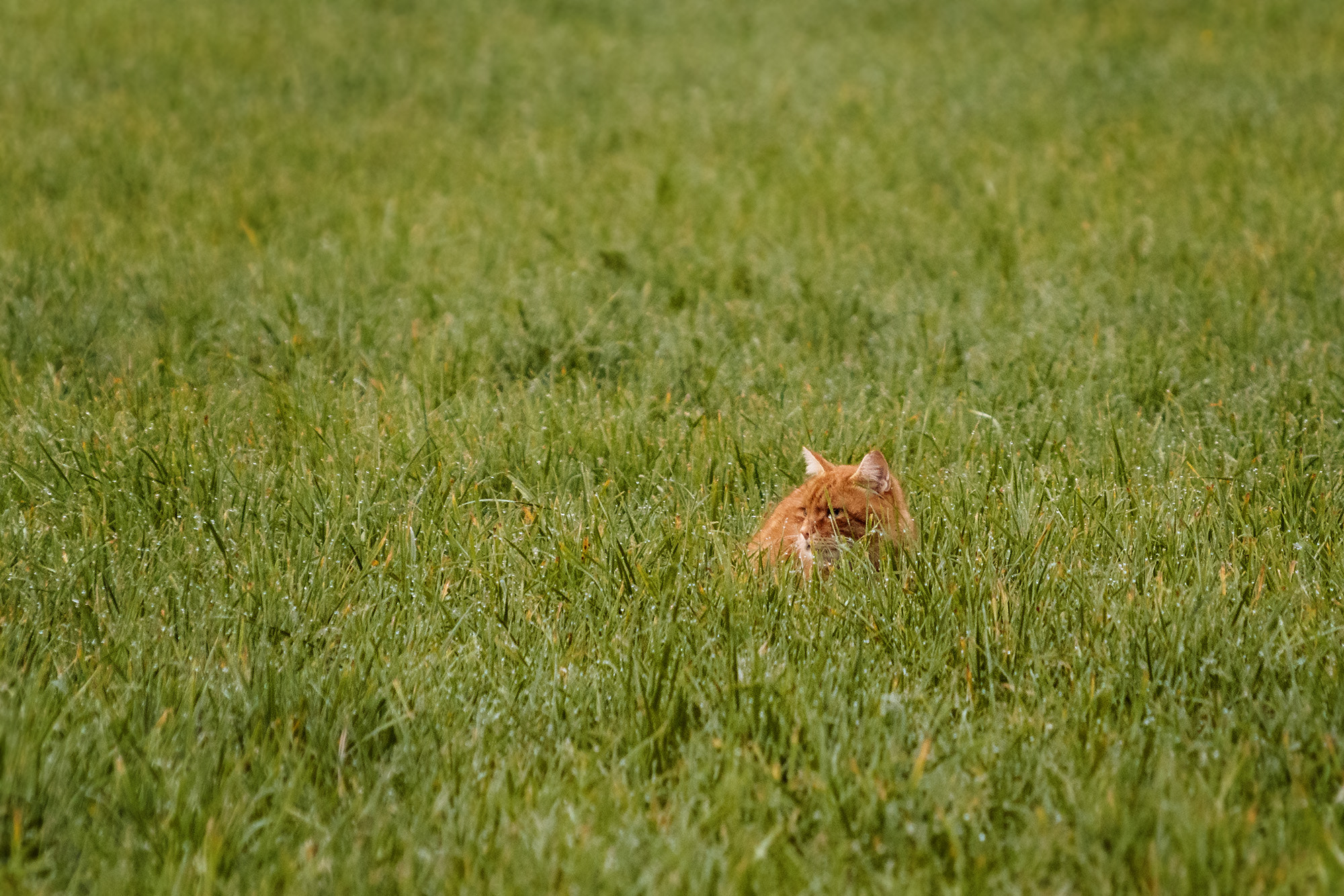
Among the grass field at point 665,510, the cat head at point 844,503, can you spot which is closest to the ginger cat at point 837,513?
the cat head at point 844,503

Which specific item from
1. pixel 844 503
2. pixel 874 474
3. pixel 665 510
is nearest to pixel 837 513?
pixel 844 503

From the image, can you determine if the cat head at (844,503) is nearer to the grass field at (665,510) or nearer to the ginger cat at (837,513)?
the ginger cat at (837,513)

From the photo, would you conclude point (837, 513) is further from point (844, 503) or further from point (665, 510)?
point (665, 510)

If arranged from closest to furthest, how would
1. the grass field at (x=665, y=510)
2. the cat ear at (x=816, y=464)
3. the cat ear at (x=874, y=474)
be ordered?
1. the grass field at (x=665, y=510)
2. the cat ear at (x=874, y=474)
3. the cat ear at (x=816, y=464)

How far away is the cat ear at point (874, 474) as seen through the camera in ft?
11.2

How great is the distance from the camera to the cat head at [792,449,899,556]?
3459mm

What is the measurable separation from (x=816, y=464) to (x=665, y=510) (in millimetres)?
540

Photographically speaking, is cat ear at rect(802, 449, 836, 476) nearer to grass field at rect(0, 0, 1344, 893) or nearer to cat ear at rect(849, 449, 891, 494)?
cat ear at rect(849, 449, 891, 494)

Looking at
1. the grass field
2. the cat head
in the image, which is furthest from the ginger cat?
the grass field

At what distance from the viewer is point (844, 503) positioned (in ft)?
11.7

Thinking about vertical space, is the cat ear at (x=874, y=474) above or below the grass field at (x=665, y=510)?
above

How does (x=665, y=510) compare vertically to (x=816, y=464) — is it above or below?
below

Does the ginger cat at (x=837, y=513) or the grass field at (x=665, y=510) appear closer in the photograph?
the grass field at (x=665, y=510)

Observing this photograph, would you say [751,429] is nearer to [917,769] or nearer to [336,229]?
[917,769]
